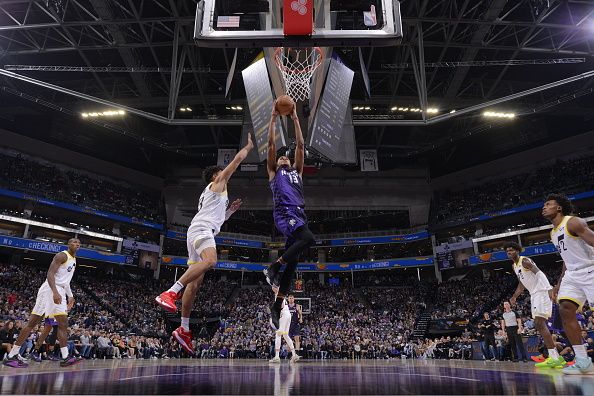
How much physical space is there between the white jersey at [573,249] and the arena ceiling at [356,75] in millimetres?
9787

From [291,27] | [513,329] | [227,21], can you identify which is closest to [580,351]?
[291,27]

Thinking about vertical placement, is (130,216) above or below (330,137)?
above

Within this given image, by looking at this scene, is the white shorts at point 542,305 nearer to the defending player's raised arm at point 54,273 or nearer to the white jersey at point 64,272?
the defending player's raised arm at point 54,273

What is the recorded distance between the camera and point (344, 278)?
3725cm

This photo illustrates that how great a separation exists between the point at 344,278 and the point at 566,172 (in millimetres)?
19505

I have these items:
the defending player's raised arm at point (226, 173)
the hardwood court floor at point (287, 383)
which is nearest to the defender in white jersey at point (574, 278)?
the hardwood court floor at point (287, 383)

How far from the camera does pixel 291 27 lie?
5.76 m

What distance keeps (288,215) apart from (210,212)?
0.93 meters

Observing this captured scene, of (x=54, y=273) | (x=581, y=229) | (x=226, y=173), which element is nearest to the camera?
(x=581, y=229)

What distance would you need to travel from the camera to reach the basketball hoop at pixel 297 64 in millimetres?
10719

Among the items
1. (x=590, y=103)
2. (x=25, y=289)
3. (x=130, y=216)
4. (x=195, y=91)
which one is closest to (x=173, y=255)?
(x=130, y=216)

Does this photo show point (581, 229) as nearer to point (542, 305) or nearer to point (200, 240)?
point (542, 305)

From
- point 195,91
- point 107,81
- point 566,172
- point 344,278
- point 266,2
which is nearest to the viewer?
point 266,2

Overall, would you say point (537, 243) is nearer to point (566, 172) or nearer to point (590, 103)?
point (566, 172)
